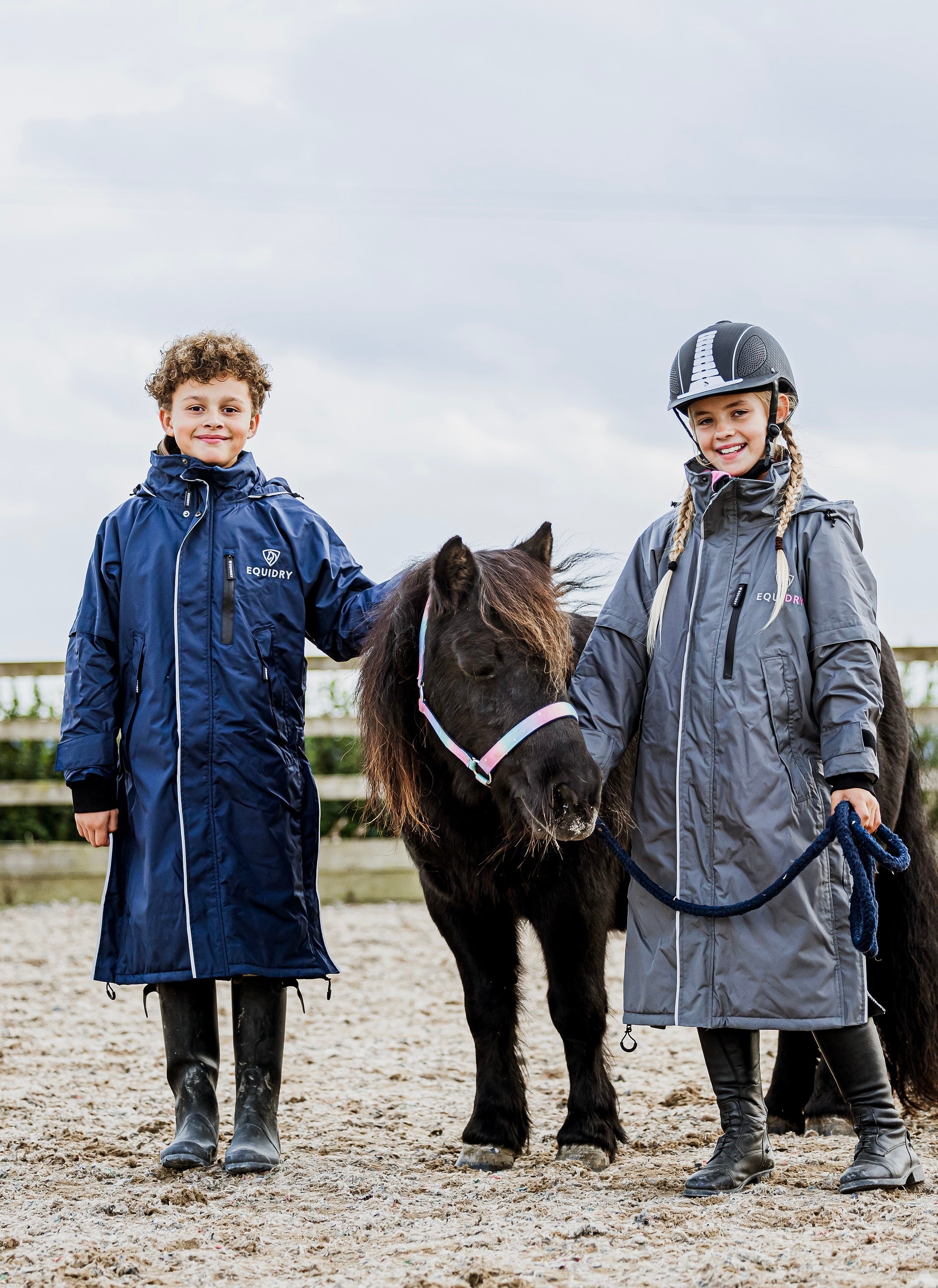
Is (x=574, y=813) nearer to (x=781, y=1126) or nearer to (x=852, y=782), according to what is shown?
(x=852, y=782)

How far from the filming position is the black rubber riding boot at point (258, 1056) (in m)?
3.15

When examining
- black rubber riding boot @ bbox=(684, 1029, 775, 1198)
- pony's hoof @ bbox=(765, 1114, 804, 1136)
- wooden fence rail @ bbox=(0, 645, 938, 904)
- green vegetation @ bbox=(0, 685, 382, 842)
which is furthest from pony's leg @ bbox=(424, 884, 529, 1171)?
A: green vegetation @ bbox=(0, 685, 382, 842)

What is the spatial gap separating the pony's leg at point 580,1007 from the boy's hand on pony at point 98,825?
1.08 m

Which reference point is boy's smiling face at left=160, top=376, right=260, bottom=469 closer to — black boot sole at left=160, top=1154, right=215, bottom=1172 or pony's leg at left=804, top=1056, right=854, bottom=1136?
black boot sole at left=160, top=1154, right=215, bottom=1172

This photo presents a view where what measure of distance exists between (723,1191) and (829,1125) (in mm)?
903

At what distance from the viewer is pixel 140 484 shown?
3.44 m

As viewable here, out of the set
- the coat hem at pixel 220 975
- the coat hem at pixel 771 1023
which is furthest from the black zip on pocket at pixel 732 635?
the coat hem at pixel 220 975

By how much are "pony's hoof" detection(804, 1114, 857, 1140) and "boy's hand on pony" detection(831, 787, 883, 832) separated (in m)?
1.25

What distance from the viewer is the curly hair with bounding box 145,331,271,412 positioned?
11.0ft

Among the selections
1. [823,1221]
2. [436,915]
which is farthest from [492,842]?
[823,1221]

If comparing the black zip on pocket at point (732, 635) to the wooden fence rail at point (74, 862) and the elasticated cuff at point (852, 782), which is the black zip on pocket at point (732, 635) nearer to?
the elasticated cuff at point (852, 782)

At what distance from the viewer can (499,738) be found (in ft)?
9.22

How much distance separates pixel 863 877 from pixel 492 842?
0.88 meters

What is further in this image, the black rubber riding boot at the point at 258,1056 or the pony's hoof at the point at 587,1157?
the black rubber riding boot at the point at 258,1056
